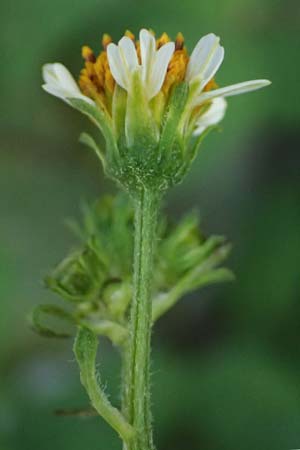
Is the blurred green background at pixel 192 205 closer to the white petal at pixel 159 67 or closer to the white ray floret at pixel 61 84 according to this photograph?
the white ray floret at pixel 61 84

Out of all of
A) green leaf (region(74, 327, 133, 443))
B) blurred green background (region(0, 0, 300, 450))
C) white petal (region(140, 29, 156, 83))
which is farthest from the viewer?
blurred green background (region(0, 0, 300, 450))

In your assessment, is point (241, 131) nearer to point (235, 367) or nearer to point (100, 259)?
point (235, 367)

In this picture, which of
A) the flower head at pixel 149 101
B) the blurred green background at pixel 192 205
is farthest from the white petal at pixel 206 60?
the blurred green background at pixel 192 205

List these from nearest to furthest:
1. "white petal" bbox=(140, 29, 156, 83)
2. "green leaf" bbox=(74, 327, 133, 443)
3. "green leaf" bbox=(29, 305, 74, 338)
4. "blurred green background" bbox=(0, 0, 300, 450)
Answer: "green leaf" bbox=(74, 327, 133, 443)
"white petal" bbox=(140, 29, 156, 83)
"green leaf" bbox=(29, 305, 74, 338)
"blurred green background" bbox=(0, 0, 300, 450)

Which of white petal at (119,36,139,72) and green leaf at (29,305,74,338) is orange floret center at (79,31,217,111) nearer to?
white petal at (119,36,139,72)

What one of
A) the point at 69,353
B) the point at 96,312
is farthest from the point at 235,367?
the point at 96,312

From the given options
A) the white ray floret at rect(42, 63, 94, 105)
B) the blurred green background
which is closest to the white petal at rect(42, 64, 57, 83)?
the white ray floret at rect(42, 63, 94, 105)

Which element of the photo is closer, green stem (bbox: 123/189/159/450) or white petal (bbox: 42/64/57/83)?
green stem (bbox: 123/189/159/450)
